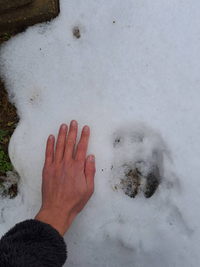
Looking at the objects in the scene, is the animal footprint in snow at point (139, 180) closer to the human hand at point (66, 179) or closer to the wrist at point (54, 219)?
the human hand at point (66, 179)

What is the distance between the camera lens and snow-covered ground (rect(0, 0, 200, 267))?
5.58 feet

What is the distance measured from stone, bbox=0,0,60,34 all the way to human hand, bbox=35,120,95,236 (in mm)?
1022

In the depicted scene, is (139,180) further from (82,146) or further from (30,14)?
(30,14)

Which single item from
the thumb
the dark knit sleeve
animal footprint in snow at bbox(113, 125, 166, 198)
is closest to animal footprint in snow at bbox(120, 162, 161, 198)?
animal footprint in snow at bbox(113, 125, 166, 198)

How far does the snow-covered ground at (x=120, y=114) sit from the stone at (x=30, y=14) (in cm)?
9

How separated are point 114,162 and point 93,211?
1.56ft

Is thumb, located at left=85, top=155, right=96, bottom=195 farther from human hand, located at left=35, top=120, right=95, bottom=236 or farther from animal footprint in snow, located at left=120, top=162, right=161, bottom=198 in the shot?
animal footprint in snow, located at left=120, top=162, right=161, bottom=198

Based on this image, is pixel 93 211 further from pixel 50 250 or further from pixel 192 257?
pixel 192 257

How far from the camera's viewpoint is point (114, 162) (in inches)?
69.0

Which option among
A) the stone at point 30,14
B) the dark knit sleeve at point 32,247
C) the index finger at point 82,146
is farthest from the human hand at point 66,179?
the stone at point 30,14

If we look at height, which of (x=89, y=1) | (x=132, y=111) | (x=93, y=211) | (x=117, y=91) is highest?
(x=89, y=1)

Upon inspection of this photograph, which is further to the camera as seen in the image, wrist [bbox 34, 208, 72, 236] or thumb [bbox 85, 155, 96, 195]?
thumb [bbox 85, 155, 96, 195]

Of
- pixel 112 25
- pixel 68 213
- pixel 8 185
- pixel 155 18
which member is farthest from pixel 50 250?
pixel 155 18

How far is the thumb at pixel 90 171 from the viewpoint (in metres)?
1.65
